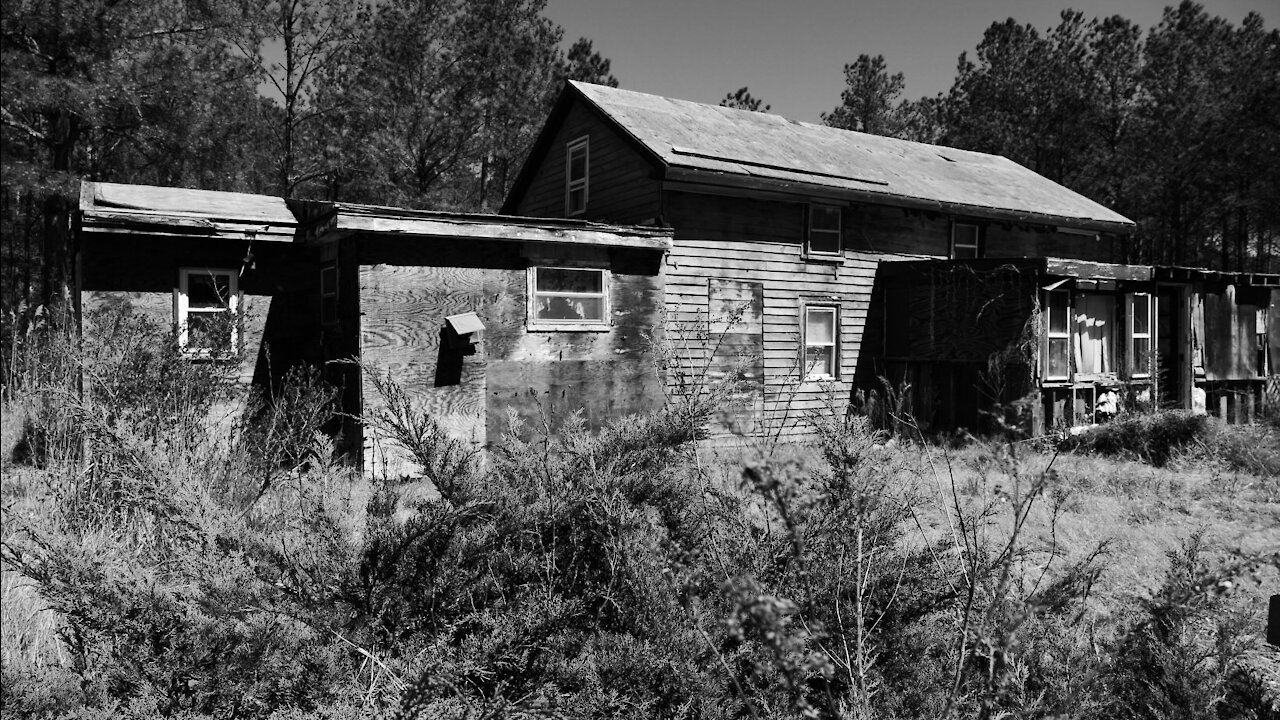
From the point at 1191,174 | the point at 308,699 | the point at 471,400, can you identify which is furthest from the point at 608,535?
the point at 1191,174

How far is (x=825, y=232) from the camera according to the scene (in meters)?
15.6

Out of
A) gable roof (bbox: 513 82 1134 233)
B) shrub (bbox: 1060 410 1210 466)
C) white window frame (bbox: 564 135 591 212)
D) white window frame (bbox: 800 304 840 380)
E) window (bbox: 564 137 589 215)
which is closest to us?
shrub (bbox: 1060 410 1210 466)

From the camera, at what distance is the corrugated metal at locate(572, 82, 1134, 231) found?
47.4 feet

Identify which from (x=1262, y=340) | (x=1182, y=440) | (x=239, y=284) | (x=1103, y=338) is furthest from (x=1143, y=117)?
(x=239, y=284)

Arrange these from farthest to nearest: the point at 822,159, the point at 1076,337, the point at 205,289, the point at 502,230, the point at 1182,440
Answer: the point at 822,159 < the point at 1076,337 < the point at 205,289 < the point at 1182,440 < the point at 502,230

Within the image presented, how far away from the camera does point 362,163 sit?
25203 millimetres

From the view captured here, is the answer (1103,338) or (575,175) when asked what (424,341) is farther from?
(1103,338)

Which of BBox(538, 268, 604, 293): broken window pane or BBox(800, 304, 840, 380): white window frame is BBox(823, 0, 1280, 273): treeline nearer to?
BBox(800, 304, 840, 380): white window frame

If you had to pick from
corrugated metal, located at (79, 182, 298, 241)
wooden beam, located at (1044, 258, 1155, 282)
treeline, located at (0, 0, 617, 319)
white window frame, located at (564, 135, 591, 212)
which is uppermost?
treeline, located at (0, 0, 617, 319)

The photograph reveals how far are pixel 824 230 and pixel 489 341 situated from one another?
7619mm

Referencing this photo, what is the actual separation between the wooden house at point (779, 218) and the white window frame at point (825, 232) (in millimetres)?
29

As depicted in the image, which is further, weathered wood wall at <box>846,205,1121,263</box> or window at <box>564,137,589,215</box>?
window at <box>564,137,589,215</box>

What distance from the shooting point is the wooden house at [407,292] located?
35.0 feet

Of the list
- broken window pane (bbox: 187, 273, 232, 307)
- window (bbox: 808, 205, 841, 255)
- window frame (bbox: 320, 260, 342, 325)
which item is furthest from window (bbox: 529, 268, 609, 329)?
window (bbox: 808, 205, 841, 255)
